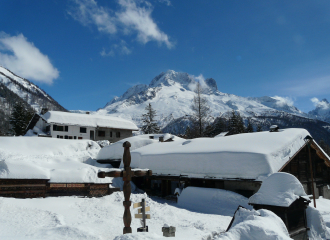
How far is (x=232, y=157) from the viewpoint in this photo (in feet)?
50.4

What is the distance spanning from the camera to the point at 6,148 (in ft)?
79.8

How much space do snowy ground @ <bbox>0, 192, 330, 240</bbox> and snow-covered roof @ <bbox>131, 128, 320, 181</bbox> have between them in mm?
3117

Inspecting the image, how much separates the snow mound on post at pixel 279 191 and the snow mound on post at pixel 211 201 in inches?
186

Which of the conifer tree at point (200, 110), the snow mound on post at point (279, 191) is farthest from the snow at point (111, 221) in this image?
the conifer tree at point (200, 110)

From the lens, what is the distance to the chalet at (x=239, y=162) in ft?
47.5

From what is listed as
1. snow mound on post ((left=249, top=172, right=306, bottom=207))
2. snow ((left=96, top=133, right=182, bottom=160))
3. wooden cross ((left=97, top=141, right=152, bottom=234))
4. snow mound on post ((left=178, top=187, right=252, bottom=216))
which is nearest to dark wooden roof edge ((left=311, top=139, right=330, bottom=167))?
snow mound on post ((left=178, top=187, right=252, bottom=216))

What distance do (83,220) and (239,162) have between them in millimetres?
9020

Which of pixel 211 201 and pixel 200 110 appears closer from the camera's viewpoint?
pixel 211 201

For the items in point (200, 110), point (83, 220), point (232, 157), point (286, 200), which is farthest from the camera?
point (200, 110)

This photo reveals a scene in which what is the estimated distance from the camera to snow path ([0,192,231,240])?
800 cm

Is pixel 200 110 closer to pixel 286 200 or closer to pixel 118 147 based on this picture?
pixel 118 147

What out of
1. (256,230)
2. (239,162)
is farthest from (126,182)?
(239,162)

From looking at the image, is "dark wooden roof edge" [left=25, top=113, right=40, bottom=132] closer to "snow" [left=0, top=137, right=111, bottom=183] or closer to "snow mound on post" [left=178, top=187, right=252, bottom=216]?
"snow" [left=0, top=137, right=111, bottom=183]

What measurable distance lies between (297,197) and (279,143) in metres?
7.38
